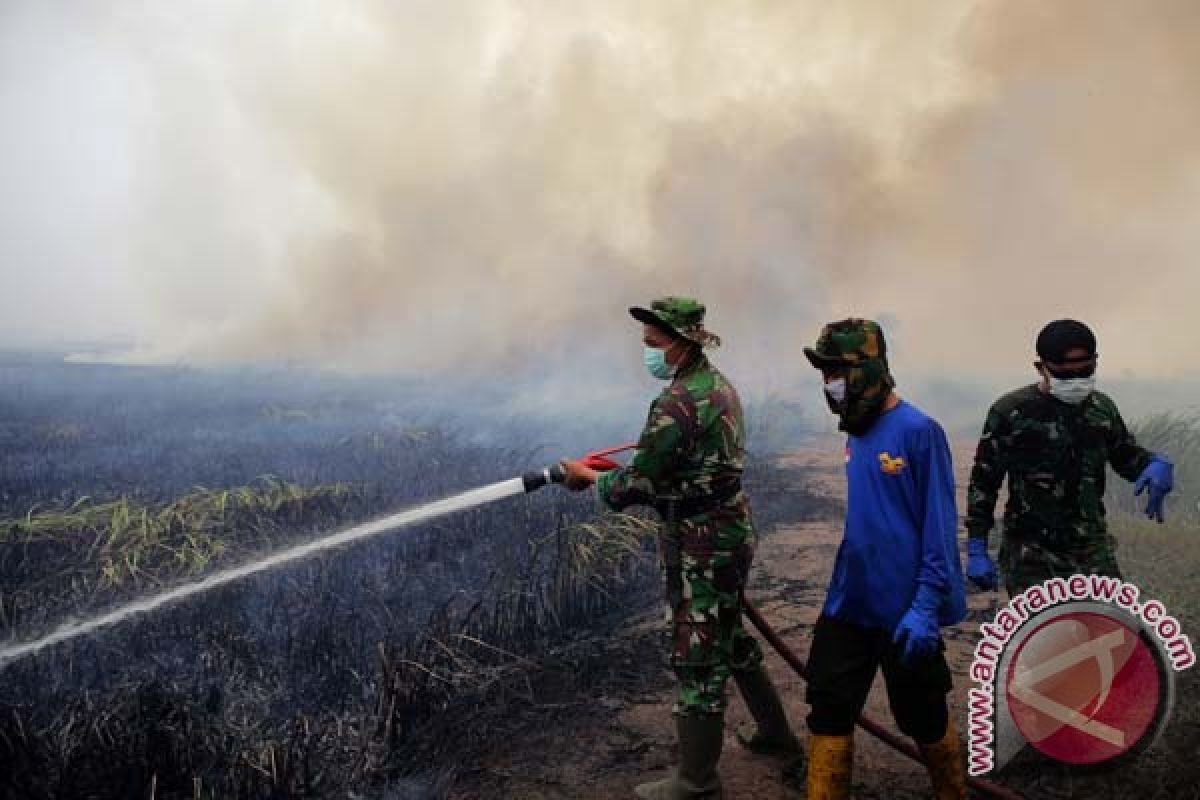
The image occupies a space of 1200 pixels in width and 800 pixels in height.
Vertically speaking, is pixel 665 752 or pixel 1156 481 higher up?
pixel 1156 481

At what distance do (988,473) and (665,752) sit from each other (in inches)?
77.8

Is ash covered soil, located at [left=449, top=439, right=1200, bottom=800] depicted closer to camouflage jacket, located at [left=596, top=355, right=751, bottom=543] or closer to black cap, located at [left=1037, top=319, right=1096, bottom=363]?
camouflage jacket, located at [left=596, top=355, right=751, bottom=543]

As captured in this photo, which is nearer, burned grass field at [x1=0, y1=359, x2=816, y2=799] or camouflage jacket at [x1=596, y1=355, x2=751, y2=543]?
camouflage jacket at [x1=596, y1=355, x2=751, y2=543]

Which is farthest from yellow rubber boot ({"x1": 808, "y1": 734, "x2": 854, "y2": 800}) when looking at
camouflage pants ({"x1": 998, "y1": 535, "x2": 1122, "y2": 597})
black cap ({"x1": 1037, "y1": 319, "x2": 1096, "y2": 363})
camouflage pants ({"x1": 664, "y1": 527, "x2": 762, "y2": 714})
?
black cap ({"x1": 1037, "y1": 319, "x2": 1096, "y2": 363})

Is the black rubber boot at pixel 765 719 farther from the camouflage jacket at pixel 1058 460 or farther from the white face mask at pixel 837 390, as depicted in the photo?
the white face mask at pixel 837 390

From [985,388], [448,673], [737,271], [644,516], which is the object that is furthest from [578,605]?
[985,388]

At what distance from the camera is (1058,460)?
10.2ft

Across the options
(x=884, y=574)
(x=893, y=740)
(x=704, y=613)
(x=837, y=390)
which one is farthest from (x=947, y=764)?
(x=837, y=390)

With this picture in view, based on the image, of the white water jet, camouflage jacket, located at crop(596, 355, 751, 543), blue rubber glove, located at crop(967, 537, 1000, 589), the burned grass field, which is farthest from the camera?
the white water jet

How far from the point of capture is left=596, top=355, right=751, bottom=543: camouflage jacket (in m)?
2.93

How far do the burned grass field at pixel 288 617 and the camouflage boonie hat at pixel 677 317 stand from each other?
2.09 m

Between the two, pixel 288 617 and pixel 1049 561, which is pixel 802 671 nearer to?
pixel 1049 561

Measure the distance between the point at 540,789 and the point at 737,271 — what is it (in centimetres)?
1720

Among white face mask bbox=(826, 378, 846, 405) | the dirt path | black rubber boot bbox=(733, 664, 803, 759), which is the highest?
white face mask bbox=(826, 378, 846, 405)
